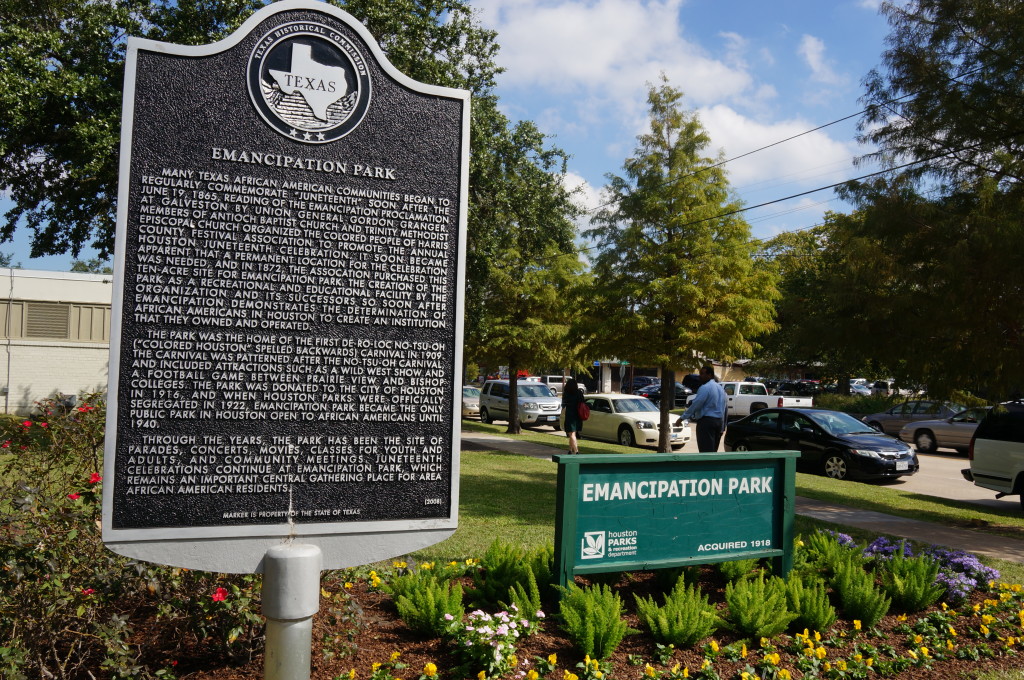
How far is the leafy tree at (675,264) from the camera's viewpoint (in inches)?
634

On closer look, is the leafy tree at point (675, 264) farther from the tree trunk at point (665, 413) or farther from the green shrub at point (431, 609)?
the green shrub at point (431, 609)

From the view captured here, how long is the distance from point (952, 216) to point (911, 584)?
17.6 feet

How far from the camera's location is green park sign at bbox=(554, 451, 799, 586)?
4980 mm

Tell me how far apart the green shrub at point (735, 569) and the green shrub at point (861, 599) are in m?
0.62

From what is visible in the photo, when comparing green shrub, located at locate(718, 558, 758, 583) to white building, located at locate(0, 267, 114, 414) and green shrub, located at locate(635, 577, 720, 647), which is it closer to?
green shrub, located at locate(635, 577, 720, 647)

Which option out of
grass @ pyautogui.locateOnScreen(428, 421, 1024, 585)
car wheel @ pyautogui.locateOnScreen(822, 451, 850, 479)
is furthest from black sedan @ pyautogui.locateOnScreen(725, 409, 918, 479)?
grass @ pyautogui.locateOnScreen(428, 421, 1024, 585)

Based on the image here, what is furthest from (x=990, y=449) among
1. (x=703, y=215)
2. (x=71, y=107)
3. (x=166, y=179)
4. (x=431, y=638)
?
(x=71, y=107)

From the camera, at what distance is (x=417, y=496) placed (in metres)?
3.96

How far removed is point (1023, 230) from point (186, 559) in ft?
27.7

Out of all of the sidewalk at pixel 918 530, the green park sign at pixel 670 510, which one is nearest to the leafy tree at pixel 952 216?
the sidewalk at pixel 918 530

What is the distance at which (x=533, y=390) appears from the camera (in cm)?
3031

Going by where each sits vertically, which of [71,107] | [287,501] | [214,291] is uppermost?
[71,107]

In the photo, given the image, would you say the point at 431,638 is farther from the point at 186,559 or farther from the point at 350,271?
the point at 350,271

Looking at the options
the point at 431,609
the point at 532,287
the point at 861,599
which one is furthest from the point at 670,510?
the point at 532,287
